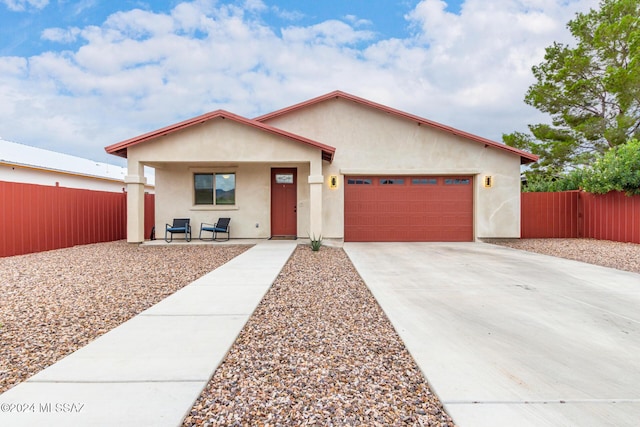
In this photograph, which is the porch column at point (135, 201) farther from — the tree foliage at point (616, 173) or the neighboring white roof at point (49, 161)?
the tree foliage at point (616, 173)

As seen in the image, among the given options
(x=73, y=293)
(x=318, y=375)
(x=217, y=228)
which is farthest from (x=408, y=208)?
(x=318, y=375)

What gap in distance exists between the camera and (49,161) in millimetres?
18734

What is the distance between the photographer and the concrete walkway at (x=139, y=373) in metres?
2.22

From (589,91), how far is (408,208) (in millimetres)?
14474

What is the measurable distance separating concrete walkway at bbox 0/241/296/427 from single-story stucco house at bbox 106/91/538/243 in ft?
27.4

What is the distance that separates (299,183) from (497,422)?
1118 centimetres

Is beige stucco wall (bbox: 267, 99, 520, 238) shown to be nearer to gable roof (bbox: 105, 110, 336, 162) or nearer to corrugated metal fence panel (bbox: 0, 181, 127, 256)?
gable roof (bbox: 105, 110, 336, 162)

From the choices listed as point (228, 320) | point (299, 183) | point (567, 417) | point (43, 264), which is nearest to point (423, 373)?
point (567, 417)

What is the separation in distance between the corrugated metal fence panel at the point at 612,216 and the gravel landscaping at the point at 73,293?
13.2 meters

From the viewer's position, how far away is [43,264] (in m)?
8.01

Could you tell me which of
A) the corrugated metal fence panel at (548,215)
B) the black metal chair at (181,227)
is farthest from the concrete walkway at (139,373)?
the corrugated metal fence panel at (548,215)

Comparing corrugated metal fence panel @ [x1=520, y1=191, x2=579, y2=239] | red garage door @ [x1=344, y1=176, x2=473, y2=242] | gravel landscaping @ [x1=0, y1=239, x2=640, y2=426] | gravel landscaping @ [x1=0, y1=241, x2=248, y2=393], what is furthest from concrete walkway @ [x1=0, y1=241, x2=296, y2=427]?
corrugated metal fence panel @ [x1=520, y1=191, x2=579, y2=239]

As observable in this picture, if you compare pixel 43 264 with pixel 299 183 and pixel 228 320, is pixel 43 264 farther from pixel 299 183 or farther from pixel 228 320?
pixel 299 183

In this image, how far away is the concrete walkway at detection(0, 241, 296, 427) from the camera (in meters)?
2.22
